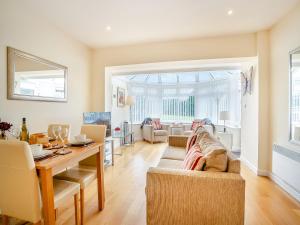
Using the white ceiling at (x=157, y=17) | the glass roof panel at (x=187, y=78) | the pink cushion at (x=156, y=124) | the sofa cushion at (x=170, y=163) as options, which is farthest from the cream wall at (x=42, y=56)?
the glass roof panel at (x=187, y=78)

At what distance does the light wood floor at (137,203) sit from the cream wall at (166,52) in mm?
2057

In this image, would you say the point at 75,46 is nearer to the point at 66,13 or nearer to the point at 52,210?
the point at 66,13

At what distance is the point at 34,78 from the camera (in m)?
2.67

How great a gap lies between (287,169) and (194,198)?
1.95 m

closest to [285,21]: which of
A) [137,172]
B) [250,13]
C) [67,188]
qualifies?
[250,13]

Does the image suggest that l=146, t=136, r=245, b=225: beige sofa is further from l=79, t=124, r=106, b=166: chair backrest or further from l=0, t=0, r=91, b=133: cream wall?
l=0, t=0, r=91, b=133: cream wall

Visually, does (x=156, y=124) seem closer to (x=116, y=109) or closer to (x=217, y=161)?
(x=116, y=109)

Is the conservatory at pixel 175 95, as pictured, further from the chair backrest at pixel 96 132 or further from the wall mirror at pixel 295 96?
the chair backrest at pixel 96 132

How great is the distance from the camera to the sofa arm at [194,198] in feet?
4.37

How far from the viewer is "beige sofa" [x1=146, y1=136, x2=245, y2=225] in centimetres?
133

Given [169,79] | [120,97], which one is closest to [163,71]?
[120,97]

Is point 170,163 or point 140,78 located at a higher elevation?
point 140,78

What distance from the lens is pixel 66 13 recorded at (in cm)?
266

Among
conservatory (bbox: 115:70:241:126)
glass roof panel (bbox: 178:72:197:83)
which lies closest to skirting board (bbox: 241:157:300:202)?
conservatory (bbox: 115:70:241:126)
